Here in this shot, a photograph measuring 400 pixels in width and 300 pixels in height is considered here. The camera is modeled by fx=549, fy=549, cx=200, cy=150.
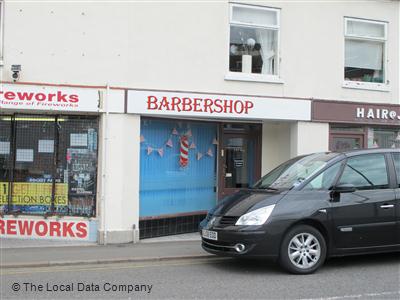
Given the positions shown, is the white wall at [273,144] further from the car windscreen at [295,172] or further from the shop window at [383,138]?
the car windscreen at [295,172]

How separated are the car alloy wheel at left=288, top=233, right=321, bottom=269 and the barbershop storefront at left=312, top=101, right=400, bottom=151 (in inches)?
193

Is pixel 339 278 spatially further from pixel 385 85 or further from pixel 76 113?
pixel 385 85

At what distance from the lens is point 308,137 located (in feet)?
40.2

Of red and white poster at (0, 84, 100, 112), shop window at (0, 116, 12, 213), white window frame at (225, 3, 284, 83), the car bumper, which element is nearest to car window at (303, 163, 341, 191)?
the car bumper

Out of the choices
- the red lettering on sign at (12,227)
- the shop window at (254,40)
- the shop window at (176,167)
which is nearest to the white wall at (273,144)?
the shop window at (176,167)

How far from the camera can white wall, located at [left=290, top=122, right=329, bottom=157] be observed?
480 inches

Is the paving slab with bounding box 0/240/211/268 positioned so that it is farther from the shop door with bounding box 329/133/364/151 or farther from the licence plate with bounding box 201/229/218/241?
the shop door with bounding box 329/133/364/151

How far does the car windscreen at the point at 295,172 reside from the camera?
27.2 feet

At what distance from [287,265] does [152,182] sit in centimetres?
464

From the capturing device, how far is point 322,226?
26.1 feet

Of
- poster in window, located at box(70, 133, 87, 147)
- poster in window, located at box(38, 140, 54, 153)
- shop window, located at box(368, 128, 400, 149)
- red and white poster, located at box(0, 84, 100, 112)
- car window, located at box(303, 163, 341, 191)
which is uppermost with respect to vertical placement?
red and white poster, located at box(0, 84, 100, 112)

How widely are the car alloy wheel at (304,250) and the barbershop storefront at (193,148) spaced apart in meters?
4.30

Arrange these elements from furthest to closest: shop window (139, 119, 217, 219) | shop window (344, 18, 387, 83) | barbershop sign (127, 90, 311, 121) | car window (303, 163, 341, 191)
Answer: shop window (344, 18, 387, 83) → shop window (139, 119, 217, 219) → barbershop sign (127, 90, 311, 121) → car window (303, 163, 341, 191)

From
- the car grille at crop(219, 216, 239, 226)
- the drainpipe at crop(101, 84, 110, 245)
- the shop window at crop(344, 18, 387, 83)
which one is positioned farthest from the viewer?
the shop window at crop(344, 18, 387, 83)
